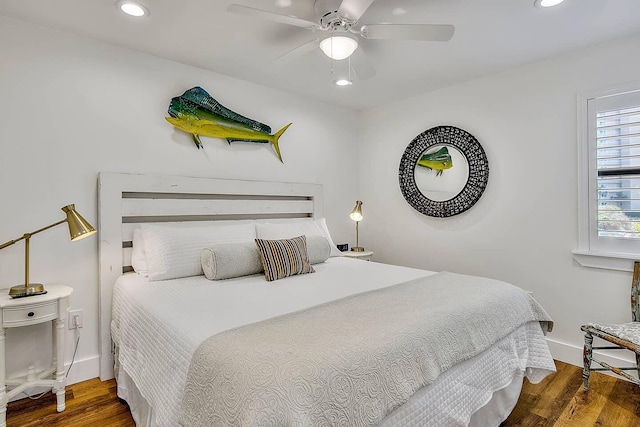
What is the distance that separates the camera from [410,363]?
1275mm

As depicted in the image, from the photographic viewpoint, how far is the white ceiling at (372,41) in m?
1.99

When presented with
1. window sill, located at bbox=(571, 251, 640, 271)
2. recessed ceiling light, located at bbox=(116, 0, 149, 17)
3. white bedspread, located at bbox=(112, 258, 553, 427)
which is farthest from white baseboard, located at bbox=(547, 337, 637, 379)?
recessed ceiling light, located at bbox=(116, 0, 149, 17)

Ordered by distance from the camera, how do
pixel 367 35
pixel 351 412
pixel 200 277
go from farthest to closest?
pixel 200 277 → pixel 367 35 → pixel 351 412

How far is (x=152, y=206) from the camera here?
2596 millimetres

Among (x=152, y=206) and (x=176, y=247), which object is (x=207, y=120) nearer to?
(x=152, y=206)

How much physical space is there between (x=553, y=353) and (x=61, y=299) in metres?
3.51

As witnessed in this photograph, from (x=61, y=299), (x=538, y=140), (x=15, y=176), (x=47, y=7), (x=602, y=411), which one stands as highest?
(x=47, y=7)

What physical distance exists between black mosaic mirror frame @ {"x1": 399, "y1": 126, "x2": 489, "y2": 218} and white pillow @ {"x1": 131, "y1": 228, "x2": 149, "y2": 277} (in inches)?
101

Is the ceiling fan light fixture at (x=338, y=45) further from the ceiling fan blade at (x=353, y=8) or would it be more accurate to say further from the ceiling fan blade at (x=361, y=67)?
the ceiling fan blade at (x=361, y=67)

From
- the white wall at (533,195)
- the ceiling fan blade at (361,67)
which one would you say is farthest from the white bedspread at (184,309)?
the ceiling fan blade at (361,67)

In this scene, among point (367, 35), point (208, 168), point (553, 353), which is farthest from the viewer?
point (208, 168)

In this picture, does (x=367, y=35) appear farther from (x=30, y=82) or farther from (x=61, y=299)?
(x=61, y=299)

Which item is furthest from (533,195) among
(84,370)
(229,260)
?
(84,370)

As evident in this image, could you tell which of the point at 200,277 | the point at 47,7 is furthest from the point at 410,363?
the point at 47,7
